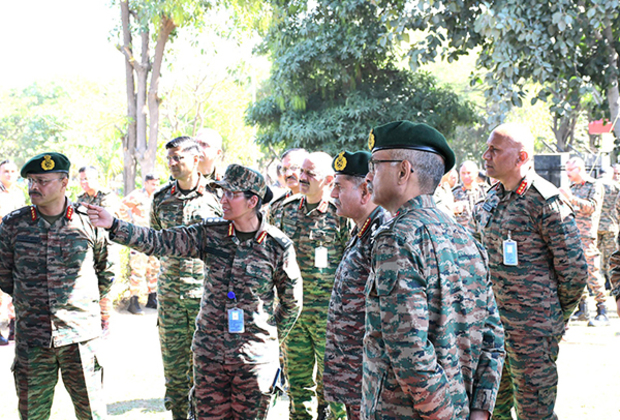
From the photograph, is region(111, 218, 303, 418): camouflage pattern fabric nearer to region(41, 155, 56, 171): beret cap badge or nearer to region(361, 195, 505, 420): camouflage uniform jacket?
region(41, 155, 56, 171): beret cap badge

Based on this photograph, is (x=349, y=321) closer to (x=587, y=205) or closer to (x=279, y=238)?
(x=279, y=238)

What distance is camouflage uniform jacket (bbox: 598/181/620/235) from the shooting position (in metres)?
12.1

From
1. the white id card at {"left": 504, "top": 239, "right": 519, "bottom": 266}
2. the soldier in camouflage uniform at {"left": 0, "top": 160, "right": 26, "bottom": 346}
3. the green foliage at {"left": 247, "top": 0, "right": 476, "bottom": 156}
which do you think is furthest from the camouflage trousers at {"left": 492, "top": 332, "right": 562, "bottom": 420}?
the green foliage at {"left": 247, "top": 0, "right": 476, "bottom": 156}

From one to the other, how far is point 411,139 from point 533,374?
2.47 m

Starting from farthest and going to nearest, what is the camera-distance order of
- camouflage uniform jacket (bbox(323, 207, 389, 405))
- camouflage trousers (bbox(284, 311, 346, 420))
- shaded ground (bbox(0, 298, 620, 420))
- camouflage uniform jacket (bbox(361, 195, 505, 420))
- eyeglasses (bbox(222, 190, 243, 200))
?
1. shaded ground (bbox(0, 298, 620, 420))
2. camouflage trousers (bbox(284, 311, 346, 420))
3. eyeglasses (bbox(222, 190, 243, 200))
4. camouflage uniform jacket (bbox(323, 207, 389, 405))
5. camouflage uniform jacket (bbox(361, 195, 505, 420))

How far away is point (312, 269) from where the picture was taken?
206 inches

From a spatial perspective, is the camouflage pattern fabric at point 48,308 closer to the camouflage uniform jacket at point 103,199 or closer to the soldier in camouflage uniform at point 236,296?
the soldier in camouflage uniform at point 236,296

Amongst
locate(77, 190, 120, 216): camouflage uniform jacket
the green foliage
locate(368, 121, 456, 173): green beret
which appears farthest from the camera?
the green foliage

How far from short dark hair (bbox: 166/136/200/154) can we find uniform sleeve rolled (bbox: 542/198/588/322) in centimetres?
276

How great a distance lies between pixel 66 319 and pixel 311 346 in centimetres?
188

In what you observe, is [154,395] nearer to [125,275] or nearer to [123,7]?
[125,275]

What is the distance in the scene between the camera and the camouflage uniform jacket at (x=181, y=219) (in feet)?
17.4

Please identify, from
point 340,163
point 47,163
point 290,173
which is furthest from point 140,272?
point 340,163

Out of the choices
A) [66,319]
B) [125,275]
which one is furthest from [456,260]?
[125,275]
